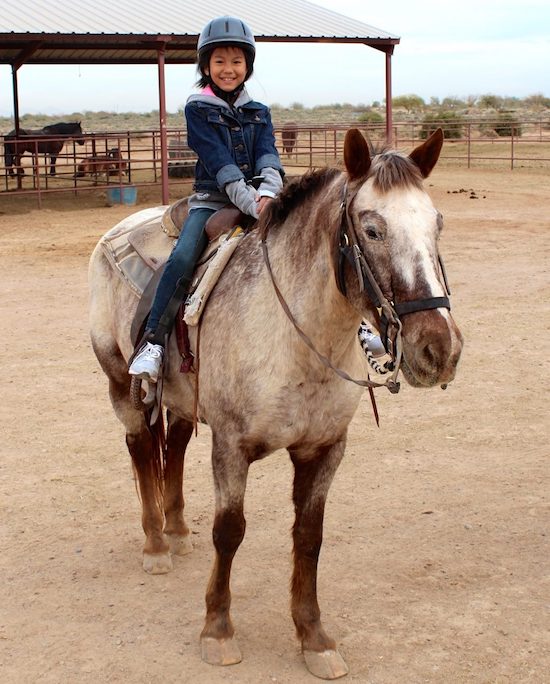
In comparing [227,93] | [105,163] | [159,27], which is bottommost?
[227,93]

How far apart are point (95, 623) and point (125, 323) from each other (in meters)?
1.29

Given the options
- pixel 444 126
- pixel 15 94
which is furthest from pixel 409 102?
pixel 15 94

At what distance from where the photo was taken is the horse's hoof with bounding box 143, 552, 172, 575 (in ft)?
13.7

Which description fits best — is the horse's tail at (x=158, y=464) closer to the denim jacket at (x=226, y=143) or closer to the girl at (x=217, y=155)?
the girl at (x=217, y=155)

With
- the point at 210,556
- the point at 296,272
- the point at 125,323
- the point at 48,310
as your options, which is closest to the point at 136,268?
the point at 125,323

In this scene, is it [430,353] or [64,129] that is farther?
[64,129]

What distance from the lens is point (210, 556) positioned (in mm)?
4344

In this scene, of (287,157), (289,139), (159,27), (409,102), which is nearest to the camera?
(159,27)

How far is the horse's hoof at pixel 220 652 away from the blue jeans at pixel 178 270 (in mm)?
1165

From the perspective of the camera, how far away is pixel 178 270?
357 cm

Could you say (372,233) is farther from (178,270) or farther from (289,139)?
(289,139)

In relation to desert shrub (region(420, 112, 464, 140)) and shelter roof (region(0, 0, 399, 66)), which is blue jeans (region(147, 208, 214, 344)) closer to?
shelter roof (region(0, 0, 399, 66))

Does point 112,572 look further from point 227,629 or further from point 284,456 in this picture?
point 284,456

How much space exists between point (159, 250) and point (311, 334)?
48.7 inches
